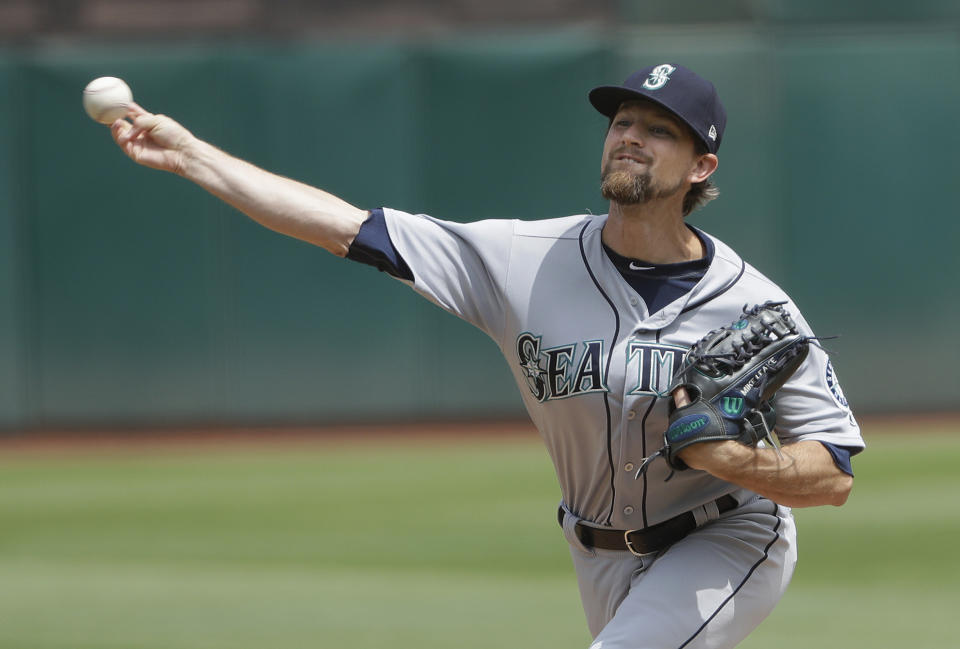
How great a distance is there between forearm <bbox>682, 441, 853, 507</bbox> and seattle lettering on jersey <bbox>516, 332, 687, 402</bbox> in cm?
27

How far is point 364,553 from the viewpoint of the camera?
707 cm

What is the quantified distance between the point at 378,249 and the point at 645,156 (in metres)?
0.80

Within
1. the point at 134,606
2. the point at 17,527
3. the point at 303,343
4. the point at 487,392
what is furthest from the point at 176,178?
the point at 134,606

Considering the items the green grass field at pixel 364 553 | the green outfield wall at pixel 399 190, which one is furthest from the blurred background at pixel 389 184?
the green grass field at pixel 364 553

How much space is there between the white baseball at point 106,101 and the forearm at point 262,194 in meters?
0.26

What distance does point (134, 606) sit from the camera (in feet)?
19.7

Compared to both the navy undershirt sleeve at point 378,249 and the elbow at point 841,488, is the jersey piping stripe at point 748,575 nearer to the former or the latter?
the elbow at point 841,488

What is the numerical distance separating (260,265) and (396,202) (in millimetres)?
1360

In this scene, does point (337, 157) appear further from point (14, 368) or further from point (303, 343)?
point (14, 368)

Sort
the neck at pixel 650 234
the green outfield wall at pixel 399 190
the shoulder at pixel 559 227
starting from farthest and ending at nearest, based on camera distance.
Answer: the green outfield wall at pixel 399 190 → the shoulder at pixel 559 227 → the neck at pixel 650 234

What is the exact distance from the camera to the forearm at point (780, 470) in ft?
10.3

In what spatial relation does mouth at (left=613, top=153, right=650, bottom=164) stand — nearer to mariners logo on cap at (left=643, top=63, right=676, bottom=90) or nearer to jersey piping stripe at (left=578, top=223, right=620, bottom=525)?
mariners logo on cap at (left=643, top=63, right=676, bottom=90)

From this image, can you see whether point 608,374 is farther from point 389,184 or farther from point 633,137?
point 389,184

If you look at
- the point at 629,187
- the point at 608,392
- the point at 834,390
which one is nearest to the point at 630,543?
the point at 608,392
